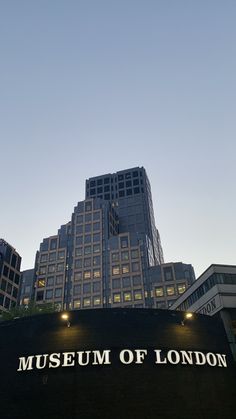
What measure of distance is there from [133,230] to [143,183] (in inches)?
1180

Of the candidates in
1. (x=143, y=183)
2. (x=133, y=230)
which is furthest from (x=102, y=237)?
(x=143, y=183)

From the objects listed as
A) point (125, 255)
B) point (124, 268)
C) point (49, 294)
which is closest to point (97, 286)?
point (124, 268)

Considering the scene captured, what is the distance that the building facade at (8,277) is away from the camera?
9987 cm

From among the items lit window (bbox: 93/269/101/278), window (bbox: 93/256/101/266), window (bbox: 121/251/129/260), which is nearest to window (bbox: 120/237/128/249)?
window (bbox: 121/251/129/260)

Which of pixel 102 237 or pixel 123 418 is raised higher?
pixel 102 237

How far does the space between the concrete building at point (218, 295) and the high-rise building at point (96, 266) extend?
65.3 meters

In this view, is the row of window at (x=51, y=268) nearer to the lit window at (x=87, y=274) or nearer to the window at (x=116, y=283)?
the lit window at (x=87, y=274)

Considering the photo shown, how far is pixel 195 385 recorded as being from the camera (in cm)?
2931

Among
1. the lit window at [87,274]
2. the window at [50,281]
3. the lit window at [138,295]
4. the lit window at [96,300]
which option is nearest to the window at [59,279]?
the window at [50,281]

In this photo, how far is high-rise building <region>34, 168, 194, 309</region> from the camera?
117 m

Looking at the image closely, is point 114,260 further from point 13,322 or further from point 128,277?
point 13,322

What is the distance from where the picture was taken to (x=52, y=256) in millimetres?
133375

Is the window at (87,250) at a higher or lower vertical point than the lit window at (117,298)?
higher

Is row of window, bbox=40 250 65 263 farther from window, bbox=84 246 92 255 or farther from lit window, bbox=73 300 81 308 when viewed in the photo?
lit window, bbox=73 300 81 308
